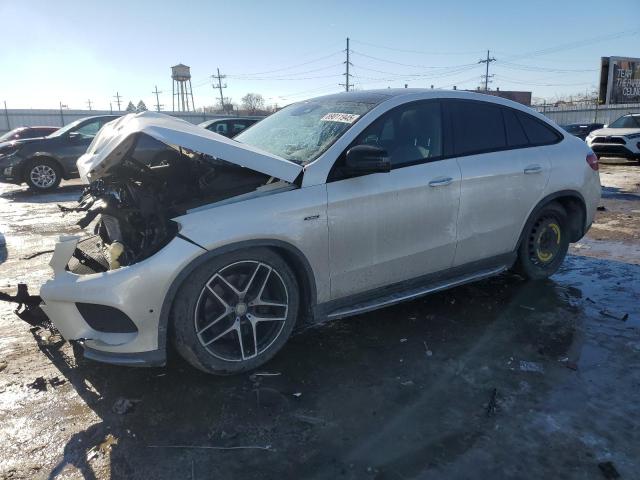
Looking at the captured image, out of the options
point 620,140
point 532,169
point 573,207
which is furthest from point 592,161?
point 620,140

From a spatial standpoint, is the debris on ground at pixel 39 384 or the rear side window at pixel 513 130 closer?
the debris on ground at pixel 39 384

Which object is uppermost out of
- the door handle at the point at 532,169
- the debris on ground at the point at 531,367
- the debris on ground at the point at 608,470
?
the door handle at the point at 532,169

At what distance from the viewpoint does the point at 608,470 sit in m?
2.38

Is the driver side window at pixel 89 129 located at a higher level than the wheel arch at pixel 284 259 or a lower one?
higher

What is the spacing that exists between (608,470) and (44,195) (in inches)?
487

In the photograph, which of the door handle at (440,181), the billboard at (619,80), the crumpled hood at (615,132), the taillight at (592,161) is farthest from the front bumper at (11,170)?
the billboard at (619,80)

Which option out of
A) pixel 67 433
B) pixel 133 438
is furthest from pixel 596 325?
pixel 67 433

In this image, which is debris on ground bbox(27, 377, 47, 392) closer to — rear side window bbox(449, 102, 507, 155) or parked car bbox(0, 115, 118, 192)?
rear side window bbox(449, 102, 507, 155)

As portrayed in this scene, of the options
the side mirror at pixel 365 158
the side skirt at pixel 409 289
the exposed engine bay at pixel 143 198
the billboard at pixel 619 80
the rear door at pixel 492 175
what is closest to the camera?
the exposed engine bay at pixel 143 198

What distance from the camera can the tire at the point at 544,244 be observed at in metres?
4.70

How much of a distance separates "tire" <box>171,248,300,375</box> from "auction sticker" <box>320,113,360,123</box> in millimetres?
1208

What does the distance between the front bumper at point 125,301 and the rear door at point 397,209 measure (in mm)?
1042

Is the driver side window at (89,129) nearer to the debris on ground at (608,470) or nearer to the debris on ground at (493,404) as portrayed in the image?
the debris on ground at (493,404)

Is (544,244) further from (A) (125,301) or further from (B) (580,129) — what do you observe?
(B) (580,129)
